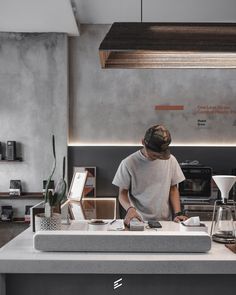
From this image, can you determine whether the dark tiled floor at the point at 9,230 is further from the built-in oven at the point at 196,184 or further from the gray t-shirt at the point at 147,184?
the gray t-shirt at the point at 147,184

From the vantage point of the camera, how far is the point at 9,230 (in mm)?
5211

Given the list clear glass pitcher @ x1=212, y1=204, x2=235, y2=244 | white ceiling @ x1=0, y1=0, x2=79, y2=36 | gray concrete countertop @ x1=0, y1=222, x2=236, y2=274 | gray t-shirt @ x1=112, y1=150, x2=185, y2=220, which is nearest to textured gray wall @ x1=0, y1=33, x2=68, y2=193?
white ceiling @ x1=0, y1=0, x2=79, y2=36

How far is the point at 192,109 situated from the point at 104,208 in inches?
72.6

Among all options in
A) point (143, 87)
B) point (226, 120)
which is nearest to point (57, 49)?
point (143, 87)

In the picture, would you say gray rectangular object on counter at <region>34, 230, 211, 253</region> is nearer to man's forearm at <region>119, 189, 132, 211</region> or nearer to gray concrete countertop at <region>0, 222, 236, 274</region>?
gray concrete countertop at <region>0, 222, 236, 274</region>

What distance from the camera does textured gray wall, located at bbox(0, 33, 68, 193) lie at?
512 centimetres

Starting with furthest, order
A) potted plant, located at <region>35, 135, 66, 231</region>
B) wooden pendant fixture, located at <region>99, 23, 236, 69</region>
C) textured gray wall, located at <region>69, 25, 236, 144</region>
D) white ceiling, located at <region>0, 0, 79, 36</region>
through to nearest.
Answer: textured gray wall, located at <region>69, 25, 236, 144</region> < white ceiling, located at <region>0, 0, 79, 36</region> < potted plant, located at <region>35, 135, 66, 231</region> < wooden pendant fixture, located at <region>99, 23, 236, 69</region>

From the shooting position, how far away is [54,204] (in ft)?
7.70

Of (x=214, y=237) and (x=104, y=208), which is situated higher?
(x=214, y=237)

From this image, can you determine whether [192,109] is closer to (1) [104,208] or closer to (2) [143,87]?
(2) [143,87]

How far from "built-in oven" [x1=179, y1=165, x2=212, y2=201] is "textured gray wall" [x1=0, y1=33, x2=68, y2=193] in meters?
1.72

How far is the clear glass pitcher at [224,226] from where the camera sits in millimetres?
2117

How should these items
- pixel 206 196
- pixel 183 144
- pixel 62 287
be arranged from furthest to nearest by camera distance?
pixel 183 144 < pixel 206 196 < pixel 62 287

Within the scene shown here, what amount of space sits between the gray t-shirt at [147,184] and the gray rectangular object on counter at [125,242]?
1.12m
